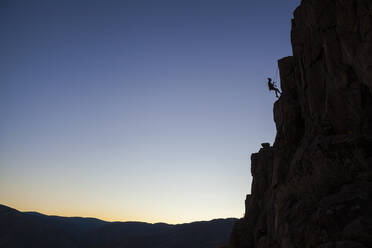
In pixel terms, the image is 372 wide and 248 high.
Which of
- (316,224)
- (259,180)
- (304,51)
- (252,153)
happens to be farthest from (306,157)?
(252,153)

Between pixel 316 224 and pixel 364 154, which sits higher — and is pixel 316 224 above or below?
below

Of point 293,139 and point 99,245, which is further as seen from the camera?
point 99,245

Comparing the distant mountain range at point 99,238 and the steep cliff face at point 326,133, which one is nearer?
the steep cliff face at point 326,133

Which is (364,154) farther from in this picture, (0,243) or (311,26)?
(0,243)

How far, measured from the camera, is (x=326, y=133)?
2302cm

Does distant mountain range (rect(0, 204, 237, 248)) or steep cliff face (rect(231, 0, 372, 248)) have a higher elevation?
steep cliff face (rect(231, 0, 372, 248))

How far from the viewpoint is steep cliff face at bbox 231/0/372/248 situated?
1495 cm

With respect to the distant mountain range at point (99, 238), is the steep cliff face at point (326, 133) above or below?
above

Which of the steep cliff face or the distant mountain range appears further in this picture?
the distant mountain range

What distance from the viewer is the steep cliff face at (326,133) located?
14.9 metres

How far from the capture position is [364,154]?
17750mm

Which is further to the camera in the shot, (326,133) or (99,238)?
(99,238)

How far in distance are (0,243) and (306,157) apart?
134m

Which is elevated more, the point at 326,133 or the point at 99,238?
the point at 326,133
